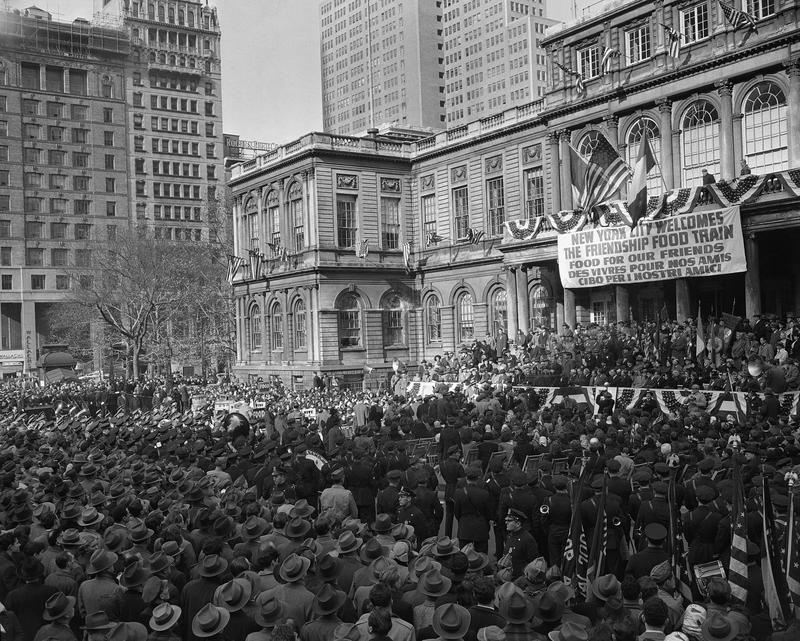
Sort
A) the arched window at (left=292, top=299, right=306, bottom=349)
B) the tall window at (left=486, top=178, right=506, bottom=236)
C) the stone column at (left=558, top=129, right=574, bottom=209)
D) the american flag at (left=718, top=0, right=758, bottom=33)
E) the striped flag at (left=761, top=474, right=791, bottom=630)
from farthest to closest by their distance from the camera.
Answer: the arched window at (left=292, top=299, right=306, bottom=349), the tall window at (left=486, top=178, right=506, bottom=236), the stone column at (left=558, top=129, right=574, bottom=209), the american flag at (left=718, top=0, right=758, bottom=33), the striped flag at (left=761, top=474, right=791, bottom=630)

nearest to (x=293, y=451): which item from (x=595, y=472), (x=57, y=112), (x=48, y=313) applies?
(x=595, y=472)

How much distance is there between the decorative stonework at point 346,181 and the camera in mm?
47125

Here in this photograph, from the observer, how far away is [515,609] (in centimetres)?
636

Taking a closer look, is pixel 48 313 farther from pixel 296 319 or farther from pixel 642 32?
pixel 642 32

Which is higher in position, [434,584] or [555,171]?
[555,171]

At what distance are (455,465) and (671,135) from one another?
23.7 meters

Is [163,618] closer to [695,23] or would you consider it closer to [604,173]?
[604,173]

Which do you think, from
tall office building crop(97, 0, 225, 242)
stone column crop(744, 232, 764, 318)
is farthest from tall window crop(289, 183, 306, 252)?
tall office building crop(97, 0, 225, 242)

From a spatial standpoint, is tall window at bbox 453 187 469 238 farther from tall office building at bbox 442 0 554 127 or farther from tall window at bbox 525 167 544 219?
tall office building at bbox 442 0 554 127

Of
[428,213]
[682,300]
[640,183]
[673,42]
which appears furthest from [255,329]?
[673,42]

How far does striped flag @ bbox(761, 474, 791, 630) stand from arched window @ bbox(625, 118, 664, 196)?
88.1 ft

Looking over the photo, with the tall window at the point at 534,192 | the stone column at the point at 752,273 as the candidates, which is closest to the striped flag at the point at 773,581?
the stone column at the point at 752,273

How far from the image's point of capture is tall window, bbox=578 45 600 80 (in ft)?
117

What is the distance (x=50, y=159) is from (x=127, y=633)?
9324cm
